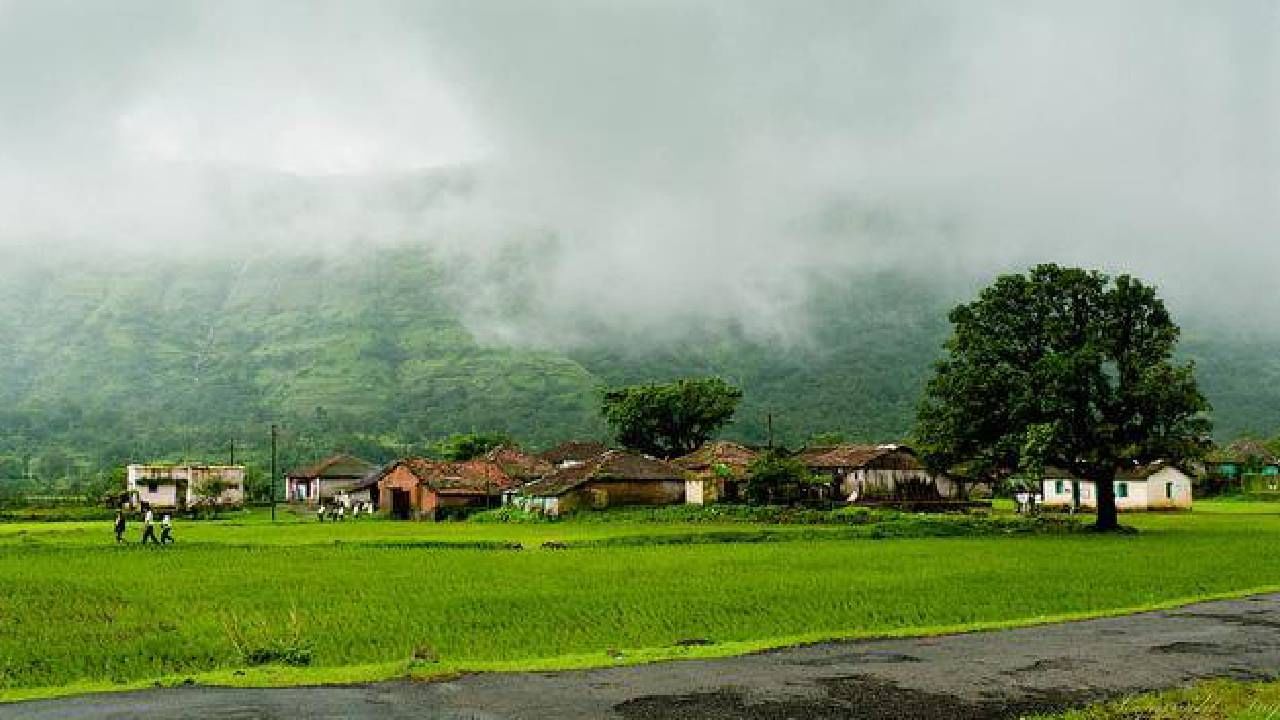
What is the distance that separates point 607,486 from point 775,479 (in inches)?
493

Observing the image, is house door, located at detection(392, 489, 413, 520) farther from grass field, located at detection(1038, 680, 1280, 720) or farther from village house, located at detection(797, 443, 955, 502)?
grass field, located at detection(1038, 680, 1280, 720)

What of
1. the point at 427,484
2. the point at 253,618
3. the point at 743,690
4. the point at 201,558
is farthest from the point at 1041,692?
the point at 427,484

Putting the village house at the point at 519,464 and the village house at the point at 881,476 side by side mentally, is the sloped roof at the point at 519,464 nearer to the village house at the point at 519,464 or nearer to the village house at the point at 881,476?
the village house at the point at 519,464

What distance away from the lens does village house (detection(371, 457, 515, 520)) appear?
9250 cm

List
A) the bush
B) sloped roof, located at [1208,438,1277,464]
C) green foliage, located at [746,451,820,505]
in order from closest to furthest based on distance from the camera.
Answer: the bush < green foliage, located at [746,451,820,505] < sloped roof, located at [1208,438,1277,464]

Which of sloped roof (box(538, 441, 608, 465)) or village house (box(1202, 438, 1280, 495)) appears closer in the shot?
village house (box(1202, 438, 1280, 495))

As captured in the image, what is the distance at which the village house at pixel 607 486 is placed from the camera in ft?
276

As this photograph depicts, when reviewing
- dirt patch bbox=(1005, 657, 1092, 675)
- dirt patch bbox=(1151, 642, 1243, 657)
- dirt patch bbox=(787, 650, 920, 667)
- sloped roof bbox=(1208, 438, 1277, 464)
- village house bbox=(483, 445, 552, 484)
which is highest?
village house bbox=(483, 445, 552, 484)

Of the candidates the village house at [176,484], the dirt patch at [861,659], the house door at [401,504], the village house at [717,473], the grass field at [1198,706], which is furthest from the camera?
the village house at [176,484]

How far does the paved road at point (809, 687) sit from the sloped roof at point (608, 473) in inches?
2558

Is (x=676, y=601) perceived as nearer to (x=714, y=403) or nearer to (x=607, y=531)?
(x=607, y=531)

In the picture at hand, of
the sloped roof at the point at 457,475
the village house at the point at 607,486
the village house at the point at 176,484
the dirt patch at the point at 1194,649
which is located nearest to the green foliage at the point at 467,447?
the village house at the point at 176,484

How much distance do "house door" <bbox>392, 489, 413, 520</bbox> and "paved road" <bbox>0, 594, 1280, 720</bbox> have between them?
78040mm

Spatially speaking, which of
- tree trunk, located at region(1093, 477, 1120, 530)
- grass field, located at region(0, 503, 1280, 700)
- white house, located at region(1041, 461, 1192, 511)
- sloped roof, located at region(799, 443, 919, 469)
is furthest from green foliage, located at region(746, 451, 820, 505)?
grass field, located at region(0, 503, 1280, 700)
